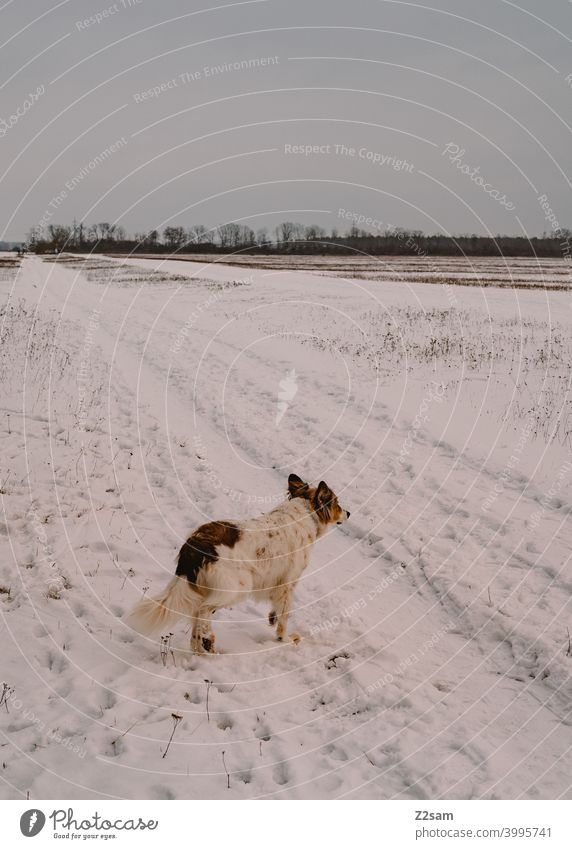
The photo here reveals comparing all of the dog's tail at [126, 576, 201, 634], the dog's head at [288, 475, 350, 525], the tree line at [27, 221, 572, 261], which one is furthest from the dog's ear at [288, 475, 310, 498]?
the tree line at [27, 221, 572, 261]

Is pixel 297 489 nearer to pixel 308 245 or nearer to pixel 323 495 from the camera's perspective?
pixel 323 495

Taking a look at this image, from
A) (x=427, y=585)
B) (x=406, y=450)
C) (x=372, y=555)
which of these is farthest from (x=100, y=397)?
(x=427, y=585)

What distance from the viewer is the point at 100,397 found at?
1692cm

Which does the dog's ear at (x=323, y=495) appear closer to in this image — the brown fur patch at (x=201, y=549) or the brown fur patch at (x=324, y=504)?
the brown fur patch at (x=324, y=504)

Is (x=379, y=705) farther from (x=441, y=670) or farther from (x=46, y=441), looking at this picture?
(x=46, y=441)

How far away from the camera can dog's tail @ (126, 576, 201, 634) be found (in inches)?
240

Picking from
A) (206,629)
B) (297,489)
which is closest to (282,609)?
(206,629)

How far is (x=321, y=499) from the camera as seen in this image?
7434 mm

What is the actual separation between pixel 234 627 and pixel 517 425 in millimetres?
9467
